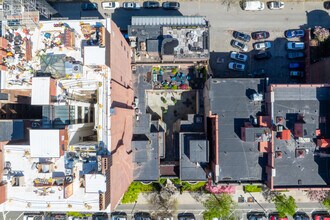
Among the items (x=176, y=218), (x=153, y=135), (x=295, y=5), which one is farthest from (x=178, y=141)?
(x=295, y=5)

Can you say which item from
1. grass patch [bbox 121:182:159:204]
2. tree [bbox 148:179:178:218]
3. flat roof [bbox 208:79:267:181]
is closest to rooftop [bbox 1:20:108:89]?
flat roof [bbox 208:79:267:181]

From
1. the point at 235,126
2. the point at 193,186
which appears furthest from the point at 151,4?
the point at 193,186

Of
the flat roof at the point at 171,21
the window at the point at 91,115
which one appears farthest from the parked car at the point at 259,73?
the window at the point at 91,115

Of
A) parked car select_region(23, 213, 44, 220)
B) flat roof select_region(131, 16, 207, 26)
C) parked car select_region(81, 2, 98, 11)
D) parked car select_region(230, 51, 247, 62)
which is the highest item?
parked car select_region(81, 2, 98, 11)

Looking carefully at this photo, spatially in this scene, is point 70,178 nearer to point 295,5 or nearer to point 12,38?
point 12,38

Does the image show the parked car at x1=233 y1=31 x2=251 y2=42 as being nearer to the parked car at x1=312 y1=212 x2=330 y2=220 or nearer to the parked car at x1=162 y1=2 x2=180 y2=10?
the parked car at x1=162 y1=2 x2=180 y2=10

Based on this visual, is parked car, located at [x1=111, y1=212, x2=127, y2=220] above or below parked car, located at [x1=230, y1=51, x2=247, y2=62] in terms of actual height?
below

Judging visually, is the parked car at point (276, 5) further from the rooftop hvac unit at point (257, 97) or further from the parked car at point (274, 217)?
the parked car at point (274, 217)
